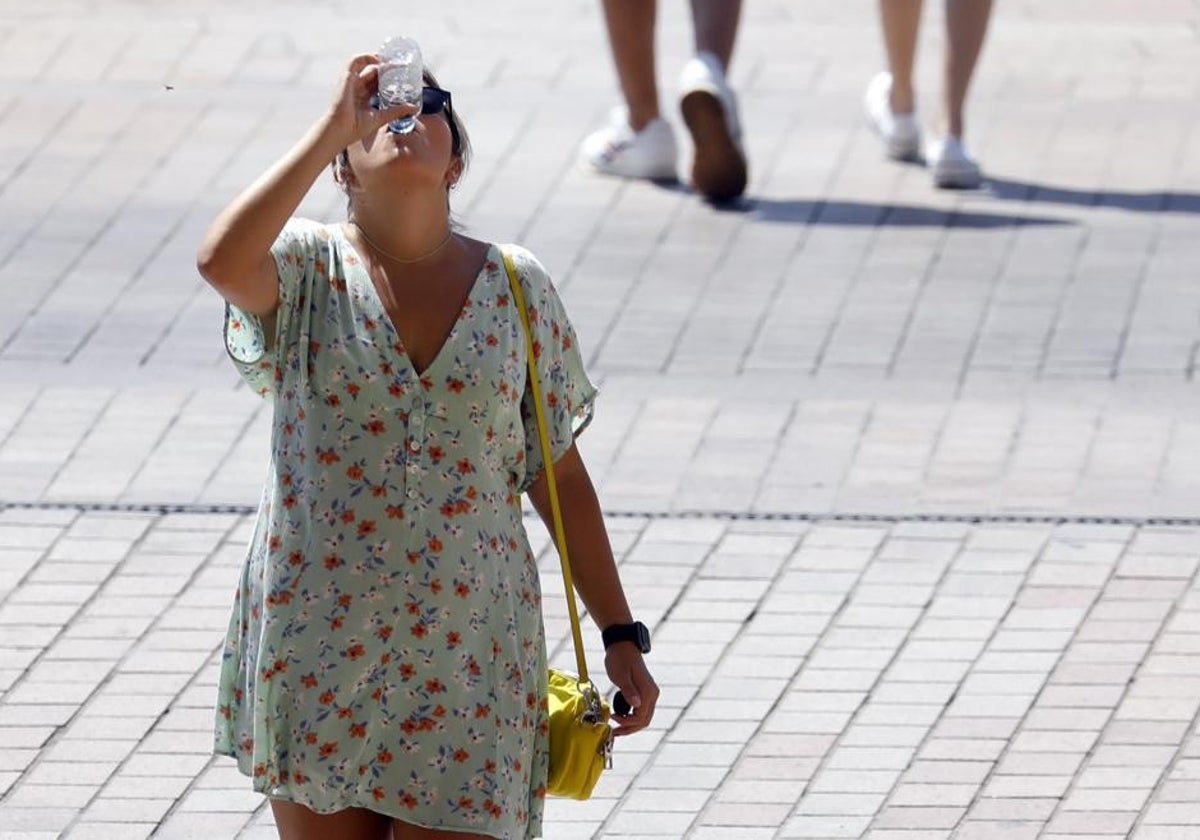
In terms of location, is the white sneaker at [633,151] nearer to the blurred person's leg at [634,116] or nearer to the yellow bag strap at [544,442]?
the blurred person's leg at [634,116]

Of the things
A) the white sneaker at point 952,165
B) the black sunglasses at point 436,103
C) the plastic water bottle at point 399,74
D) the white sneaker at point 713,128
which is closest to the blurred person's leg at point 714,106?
the white sneaker at point 713,128

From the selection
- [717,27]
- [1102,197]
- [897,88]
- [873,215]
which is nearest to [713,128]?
[717,27]

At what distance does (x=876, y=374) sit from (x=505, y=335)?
12.6 feet

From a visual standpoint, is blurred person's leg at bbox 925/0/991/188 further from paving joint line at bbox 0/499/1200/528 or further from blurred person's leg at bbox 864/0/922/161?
paving joint line at bbox 0/499/1200/528

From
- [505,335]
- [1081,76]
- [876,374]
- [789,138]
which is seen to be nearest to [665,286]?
[876,374]

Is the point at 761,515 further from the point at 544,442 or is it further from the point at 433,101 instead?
the point at 433,101

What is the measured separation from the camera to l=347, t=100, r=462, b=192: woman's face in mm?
3457

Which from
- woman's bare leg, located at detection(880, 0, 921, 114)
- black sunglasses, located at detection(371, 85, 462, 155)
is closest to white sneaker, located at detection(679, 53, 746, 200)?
woman's bare leg, located at detection(880, 0, 921, 114)

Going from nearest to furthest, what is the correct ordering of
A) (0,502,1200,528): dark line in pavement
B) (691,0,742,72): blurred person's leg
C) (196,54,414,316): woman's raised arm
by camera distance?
(196,54,414,316): woman's raised arm → (0,502,1200,528): dark line in pavement → (691,0,742,72): blurred person's leg

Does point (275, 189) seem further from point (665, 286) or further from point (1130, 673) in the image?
point (665, 286)

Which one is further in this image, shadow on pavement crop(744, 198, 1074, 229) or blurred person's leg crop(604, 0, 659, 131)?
blurred person's leg crop(604, 0, 659, 131)

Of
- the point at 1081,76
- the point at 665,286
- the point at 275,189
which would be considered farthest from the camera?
the point at 1081,76

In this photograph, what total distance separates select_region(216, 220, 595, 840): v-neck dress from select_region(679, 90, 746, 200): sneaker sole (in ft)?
16.4

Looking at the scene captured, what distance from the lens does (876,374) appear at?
728cm
